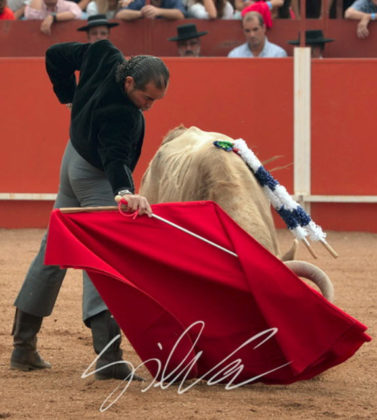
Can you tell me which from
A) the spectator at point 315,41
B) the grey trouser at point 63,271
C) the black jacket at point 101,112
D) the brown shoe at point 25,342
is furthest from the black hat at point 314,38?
the brown shoe at point 25,342

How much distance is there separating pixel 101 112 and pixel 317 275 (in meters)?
1.23

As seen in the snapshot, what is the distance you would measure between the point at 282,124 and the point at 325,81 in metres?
0.55

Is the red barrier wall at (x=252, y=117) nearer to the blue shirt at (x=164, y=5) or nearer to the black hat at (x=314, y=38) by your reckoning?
the black hat at (x=314, y=38)

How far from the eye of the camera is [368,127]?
28.3 ft

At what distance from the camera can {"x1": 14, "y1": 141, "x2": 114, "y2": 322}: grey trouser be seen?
413 cm

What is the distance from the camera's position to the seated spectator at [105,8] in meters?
9.38

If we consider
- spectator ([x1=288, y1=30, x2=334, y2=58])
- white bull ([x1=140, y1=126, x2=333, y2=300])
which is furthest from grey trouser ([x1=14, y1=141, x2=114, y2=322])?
spectator ([x1=288, y1=30, x2=334, y2=58])

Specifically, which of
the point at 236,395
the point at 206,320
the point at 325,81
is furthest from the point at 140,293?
the point at 325,81

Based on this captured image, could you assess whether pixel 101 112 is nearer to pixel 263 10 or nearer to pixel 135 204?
pixel 135 204

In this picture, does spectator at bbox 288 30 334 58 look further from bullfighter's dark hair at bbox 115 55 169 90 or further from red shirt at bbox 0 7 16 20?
bullfighter's dark hair at bbox 115 55 169 90

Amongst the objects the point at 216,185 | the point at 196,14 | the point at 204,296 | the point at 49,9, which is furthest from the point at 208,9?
the point at 204,296

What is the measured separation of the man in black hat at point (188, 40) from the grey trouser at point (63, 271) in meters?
4.89

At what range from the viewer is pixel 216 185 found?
5031mm

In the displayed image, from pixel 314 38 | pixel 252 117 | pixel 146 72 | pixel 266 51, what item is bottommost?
pixel 252 117
